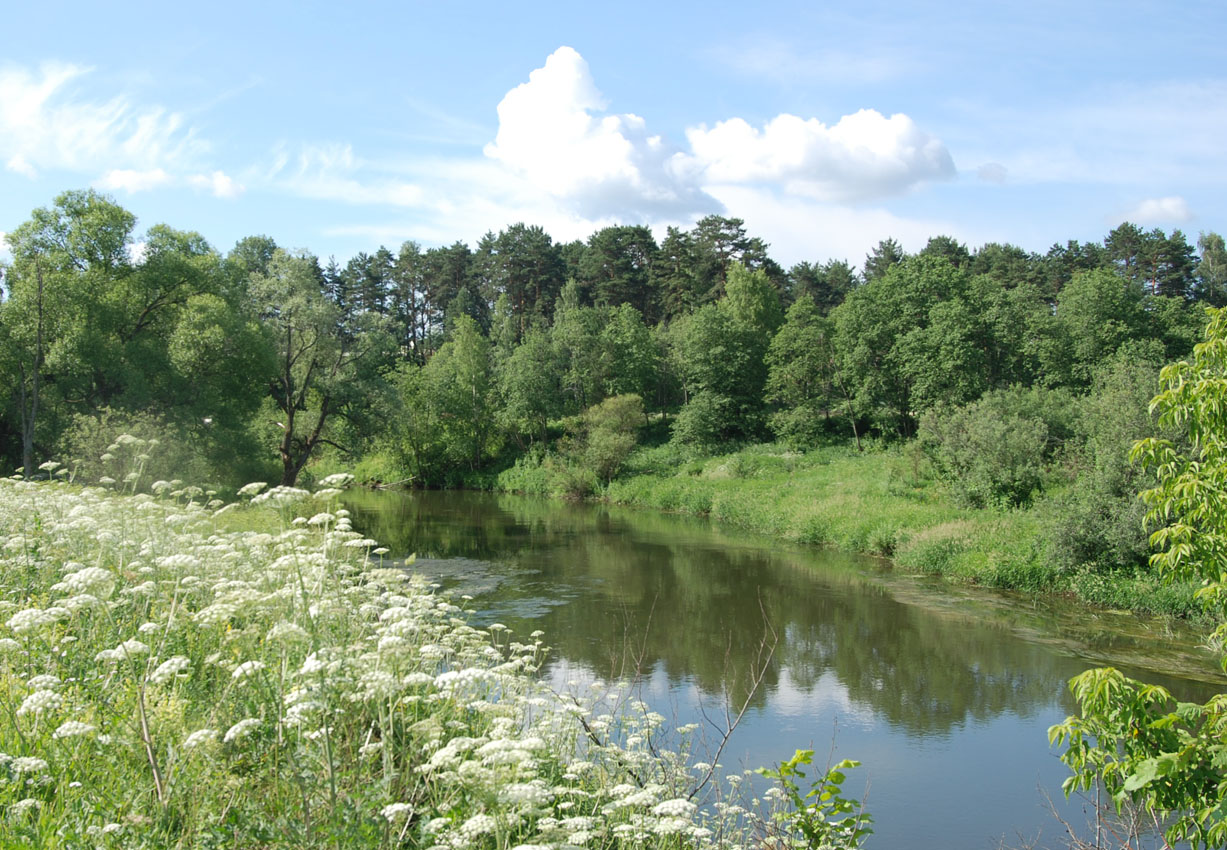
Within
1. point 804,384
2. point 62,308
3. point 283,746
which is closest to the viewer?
point 283,746

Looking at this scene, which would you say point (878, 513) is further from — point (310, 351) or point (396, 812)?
point (396, 812)

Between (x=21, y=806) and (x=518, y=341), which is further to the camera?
(x=518, y=341)

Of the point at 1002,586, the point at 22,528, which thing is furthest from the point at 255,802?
the point at 1002,586

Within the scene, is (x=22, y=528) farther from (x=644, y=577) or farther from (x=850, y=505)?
(x=850, y=505)

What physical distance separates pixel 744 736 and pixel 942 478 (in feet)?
57.5

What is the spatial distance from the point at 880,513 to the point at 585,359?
27.8 m

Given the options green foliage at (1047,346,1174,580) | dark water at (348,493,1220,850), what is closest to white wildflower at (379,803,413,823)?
dark water at (348,493,1220,850)

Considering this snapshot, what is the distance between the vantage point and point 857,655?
573 inches

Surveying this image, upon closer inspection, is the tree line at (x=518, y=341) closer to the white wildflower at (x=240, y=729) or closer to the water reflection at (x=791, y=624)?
the water reflection at (x=791, y=624)

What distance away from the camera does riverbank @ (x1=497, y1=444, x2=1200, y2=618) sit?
1750 cm

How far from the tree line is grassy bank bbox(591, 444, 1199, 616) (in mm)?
2632

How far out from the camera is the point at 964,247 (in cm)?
6381

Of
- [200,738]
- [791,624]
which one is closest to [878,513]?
[791,624]

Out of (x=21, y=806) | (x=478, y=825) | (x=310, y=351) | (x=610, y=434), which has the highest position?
(x=310, y=351)
